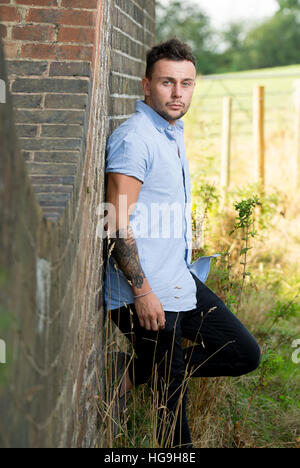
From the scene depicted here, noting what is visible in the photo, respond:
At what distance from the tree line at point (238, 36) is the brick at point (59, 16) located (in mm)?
49242

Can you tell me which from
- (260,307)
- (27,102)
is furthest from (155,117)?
(260,307)

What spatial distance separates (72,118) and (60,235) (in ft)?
2.61

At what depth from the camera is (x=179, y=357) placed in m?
3.18

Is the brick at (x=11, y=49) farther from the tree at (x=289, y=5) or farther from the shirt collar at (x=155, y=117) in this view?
the tree at (x=289, y=5)

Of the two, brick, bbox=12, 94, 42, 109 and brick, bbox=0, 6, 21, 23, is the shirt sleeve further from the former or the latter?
brick, bbox=0, 6, 21, 23

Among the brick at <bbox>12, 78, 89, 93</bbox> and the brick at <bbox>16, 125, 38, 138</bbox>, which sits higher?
the brick at <bbox>12, 78, 89, 93</bbox>

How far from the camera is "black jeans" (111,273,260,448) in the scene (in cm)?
312

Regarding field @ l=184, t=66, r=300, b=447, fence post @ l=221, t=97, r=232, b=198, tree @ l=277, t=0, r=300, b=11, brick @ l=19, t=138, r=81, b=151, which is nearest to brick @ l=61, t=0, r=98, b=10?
brick @ l=19, t=138, r=81, b=151

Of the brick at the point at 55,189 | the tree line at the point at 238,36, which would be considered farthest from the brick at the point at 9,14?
the tree line at the point at 238,36

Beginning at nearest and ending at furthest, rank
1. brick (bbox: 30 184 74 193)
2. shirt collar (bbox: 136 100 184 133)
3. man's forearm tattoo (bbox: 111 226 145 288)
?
1. brick (bbox: 30 184 74 193)
2. man's forearm tattoo (bbox: 111 226 145 288)
3. shirt collar (bbox: 136 100 184 133)

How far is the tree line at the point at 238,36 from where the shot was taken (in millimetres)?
53031

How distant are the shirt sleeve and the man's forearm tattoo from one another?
10.7 inches

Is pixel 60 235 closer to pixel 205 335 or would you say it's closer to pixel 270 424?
pixel 205 335

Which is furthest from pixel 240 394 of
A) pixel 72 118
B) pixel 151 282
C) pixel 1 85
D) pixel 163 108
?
pixel 1 85
